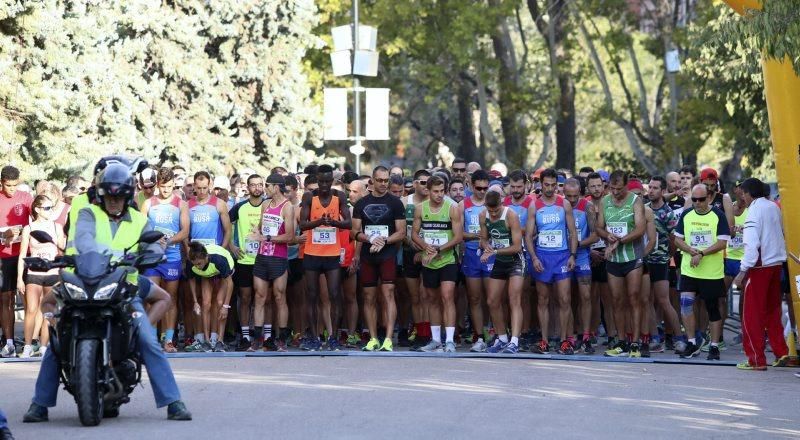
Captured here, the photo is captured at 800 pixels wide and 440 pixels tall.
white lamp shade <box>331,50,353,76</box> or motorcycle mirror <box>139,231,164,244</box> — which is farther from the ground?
white lamp shade <box>331,50,353,76</box>

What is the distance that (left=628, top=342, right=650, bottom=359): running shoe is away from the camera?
17.8 metres

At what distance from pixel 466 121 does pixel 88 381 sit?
38.1 m

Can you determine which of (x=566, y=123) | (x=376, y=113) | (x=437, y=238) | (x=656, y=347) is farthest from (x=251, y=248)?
(x=566, y=123)

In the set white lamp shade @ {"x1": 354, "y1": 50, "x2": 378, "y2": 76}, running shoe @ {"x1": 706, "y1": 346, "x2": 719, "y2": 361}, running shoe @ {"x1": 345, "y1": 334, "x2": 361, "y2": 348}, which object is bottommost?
running shoe @ {"x1": 706, "y1": 346, "x2": 719, "y2": 361}

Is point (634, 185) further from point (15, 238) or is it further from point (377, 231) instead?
point (15, 238)

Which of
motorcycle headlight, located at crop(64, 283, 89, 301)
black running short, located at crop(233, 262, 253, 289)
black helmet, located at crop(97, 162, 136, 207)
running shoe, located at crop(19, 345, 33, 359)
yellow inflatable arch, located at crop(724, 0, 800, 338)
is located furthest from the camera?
black running short, located at crop(233, 262, 253, 289)

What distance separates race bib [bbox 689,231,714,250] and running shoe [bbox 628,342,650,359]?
4.25 ft

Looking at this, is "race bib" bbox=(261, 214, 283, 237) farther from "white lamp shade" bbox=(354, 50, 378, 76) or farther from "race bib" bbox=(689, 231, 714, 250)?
"white lamp shade" bbox=(354, 50, 378, 76)

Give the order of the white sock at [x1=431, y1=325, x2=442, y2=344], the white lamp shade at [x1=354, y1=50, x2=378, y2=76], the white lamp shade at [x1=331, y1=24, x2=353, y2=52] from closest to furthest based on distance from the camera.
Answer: the white sock at [x1=431, y1=325, x2=442, y2=344] → the white lamp shade at [x1=354, y1=50, x2=378, y2=76] → the white lamp shade at [x1=331, y1=24, x2=353, y2=52]

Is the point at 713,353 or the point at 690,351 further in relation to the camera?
the point at 690,351

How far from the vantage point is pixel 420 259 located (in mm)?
18578

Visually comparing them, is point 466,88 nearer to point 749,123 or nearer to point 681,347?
point 749,123

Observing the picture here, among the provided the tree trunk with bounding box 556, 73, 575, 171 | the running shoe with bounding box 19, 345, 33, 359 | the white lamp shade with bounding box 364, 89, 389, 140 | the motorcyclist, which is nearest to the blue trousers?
the motorcyclist

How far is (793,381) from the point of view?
15.1 metres
